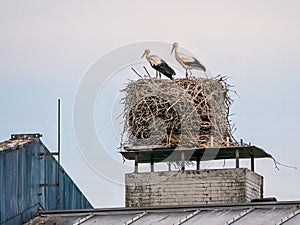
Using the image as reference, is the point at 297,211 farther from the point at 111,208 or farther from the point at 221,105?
the point at 221,105

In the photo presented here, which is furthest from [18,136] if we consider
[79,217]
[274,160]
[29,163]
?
[274,160]

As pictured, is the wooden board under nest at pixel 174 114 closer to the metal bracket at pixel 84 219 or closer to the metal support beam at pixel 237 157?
the metal support beam at pixel 237 157

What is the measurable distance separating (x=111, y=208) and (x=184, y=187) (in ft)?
9.08

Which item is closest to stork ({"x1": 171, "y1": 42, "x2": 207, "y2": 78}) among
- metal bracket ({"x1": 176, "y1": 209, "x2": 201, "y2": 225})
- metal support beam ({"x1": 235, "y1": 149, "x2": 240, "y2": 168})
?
→ metal support beam ({"x1": 235, "y1": 149, "x2": 240, "y2": 168})

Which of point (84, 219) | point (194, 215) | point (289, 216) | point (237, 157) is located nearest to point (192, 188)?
point (237, 157)

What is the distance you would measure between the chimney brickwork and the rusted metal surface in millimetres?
1328

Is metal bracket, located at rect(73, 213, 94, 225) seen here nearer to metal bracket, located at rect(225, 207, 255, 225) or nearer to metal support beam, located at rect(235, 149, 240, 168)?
metal bracket, located at rect(225, 207, 255, 225)

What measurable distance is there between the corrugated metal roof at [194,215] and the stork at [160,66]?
4.78m

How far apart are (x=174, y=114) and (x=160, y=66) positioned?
1398 mm

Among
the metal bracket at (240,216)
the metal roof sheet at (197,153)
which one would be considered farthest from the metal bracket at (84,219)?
the metal roof sheet at (197,153)

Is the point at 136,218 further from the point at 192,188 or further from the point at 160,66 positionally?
the point at 160,66

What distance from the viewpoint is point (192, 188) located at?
28594 mm

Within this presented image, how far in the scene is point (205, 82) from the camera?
1185 inches

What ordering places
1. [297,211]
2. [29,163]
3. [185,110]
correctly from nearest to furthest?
[297,211] < [29,163] < [185,110]
